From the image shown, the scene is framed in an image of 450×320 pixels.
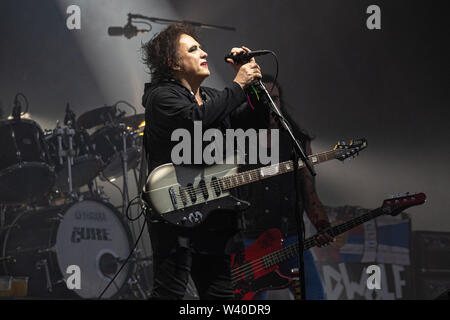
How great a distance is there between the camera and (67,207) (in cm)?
409

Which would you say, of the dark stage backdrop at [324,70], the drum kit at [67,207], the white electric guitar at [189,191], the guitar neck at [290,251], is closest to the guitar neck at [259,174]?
the white electric guitar at [189,191]

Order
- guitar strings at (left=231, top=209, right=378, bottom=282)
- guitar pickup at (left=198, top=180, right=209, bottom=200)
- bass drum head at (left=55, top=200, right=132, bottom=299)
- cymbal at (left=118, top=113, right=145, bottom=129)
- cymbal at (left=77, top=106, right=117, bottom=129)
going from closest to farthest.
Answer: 1. guitar pickup at (left=198, top=180, right=209, bottom=200)
2. guitar strings at (left=231, top=209, right=378, bottom=282)
3. bass drum head at (left=55, top=200, right=132, bottom=299)
4. cymbal at (left=77, top=106, right=117, bottom=129)
5. cymbal at (left=118, top=113, right=145, bottom=129)

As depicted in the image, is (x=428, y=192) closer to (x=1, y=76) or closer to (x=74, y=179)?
(x=74, y=179)

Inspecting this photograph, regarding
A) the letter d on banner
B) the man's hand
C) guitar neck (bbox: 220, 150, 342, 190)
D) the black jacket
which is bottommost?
the letter d on banner

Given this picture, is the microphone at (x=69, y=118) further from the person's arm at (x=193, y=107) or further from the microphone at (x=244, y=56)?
the microphone at (x=244, y=56)

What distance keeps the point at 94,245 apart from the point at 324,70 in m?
2.27

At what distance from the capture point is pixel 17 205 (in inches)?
163

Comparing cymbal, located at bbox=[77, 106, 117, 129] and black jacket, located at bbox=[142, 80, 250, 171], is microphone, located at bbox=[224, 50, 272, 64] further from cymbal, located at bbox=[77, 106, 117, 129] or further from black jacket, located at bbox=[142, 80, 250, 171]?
cymbal, located at bbox=[77, 106, 117, 129]

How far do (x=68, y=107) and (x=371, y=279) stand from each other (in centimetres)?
272

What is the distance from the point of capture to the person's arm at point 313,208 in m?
3.42

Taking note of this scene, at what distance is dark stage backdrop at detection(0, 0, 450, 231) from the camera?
14.2ft

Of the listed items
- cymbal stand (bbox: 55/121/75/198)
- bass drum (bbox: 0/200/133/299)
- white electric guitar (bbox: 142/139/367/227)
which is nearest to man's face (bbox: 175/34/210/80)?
white electric guitar (bbox: 142/139/367/227)

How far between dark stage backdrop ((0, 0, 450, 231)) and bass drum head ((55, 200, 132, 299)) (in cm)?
82
